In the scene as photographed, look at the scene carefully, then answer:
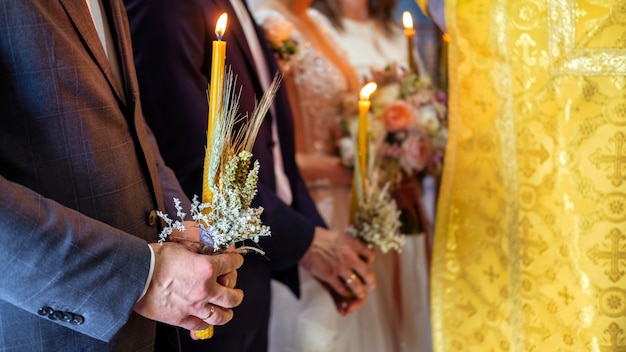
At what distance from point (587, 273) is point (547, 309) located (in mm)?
138

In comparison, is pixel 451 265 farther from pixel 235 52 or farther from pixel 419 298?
pixel 419 298

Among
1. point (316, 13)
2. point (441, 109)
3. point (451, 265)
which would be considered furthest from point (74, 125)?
point (316, 13)

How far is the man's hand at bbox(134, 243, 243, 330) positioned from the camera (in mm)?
1096

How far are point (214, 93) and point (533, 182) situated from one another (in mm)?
875

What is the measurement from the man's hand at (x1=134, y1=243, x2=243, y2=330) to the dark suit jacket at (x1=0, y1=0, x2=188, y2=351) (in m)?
0.03

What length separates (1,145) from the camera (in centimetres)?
106

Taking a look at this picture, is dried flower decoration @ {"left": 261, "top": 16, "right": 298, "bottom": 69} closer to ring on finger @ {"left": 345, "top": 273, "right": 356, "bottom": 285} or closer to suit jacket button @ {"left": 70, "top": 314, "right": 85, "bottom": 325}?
ring on finger @ {"left": 345, "top": 273, "right": 356, "bottom": 285}

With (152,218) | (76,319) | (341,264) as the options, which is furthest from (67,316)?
(341,264)

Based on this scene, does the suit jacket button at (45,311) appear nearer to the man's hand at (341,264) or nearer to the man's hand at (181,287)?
the man's hand at (181,287)

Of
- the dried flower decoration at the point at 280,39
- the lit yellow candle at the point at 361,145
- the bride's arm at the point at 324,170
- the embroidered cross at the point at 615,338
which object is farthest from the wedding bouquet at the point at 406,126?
the embroidered cross at the point at 615,338

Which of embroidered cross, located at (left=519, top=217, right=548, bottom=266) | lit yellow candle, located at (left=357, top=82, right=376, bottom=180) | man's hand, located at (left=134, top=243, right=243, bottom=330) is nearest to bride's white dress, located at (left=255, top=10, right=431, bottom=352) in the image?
lit yellow candle, located at (left=357, top=82, right=376, bottom=180)

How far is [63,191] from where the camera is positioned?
43.9 inches

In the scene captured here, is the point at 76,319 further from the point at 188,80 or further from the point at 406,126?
the point at 406,126

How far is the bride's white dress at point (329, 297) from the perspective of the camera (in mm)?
2498
